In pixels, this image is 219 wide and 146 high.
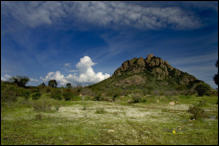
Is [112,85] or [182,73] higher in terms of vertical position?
[182,73]

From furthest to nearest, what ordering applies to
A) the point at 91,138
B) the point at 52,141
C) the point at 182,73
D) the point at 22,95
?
1. the point at 182,73
2. the point at 22,95
3. the point at 91,138
4. the point at 52,141

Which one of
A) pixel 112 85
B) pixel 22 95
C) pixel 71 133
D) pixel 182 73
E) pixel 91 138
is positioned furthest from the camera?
pixel 182 73

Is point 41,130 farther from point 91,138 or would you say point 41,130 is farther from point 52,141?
point 91,138

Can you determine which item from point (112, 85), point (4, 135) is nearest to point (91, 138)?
point (4, 135)

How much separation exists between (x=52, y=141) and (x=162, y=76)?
15285 cm

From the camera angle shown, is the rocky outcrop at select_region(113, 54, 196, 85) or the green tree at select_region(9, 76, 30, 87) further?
the rocky outcrop at select_region(113, 54, 196, 85)

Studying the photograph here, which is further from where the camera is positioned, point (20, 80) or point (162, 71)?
point (162, 71)

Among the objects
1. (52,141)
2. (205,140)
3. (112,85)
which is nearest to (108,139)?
(52,141)

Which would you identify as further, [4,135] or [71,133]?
[71,133]

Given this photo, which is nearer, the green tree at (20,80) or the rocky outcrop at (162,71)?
the green tree at (20,80)

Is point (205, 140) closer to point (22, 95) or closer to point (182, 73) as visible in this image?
point (22, 95)

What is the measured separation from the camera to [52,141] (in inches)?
341

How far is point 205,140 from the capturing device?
8914 mm

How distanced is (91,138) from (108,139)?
120 centimetres
